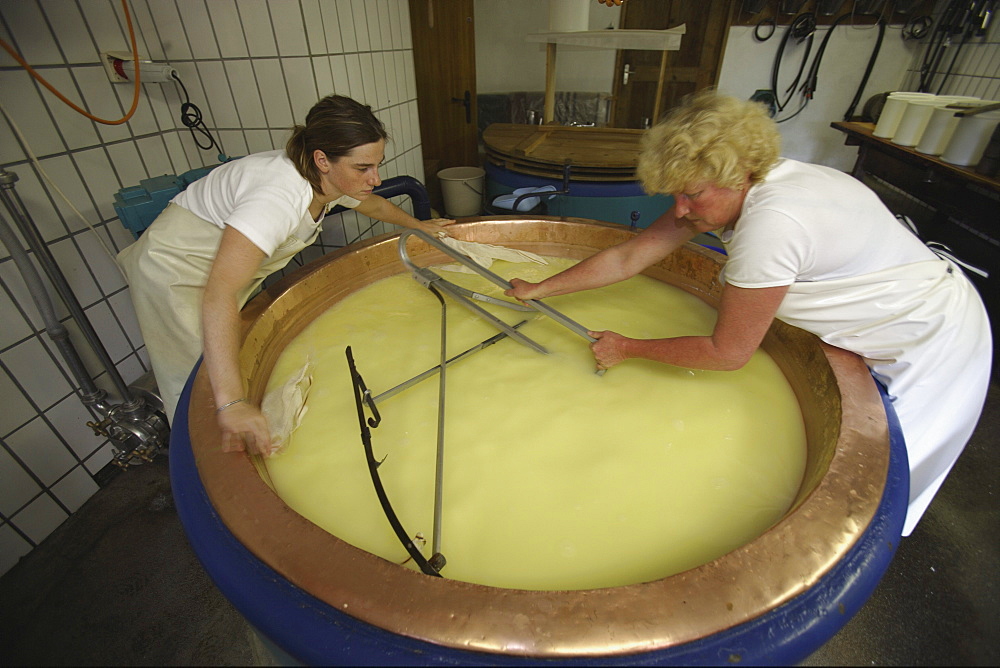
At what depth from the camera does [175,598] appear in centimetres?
158

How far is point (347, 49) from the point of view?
7.55 feet

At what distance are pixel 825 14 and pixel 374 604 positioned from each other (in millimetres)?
6569

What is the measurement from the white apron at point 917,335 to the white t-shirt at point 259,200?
53.6 inches

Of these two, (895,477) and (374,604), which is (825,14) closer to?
(895,477)

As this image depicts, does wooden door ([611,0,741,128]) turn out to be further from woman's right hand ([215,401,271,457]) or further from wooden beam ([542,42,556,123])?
woman's right hand ([215,401,271,457])

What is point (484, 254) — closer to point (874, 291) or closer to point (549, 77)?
point (874, 291)

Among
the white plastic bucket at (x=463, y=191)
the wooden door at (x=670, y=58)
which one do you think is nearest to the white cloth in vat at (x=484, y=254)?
A: the white plastic bucket at (x=463, y=191)

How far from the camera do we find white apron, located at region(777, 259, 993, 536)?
1138 millimetres

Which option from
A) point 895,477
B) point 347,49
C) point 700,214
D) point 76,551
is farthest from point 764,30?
point 76,551

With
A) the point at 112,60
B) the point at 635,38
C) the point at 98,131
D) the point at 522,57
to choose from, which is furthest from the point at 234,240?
the point at 522,57

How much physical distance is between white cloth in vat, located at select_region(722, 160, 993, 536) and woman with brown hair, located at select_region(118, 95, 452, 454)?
1.10 m

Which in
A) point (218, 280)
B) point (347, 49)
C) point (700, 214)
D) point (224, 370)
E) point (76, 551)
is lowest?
point (76, 551)

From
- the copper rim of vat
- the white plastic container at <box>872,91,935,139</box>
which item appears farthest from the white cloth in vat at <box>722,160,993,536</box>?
the white plastic container at <box>872,91,935,139</box>

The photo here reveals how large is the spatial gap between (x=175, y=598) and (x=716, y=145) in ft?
7.14
